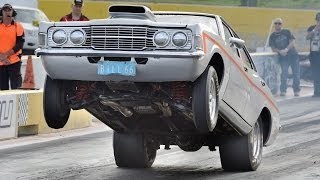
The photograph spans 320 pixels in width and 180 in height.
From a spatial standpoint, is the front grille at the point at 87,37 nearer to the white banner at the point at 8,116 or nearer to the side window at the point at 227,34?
the side window at the point at 227,34

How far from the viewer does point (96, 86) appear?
9.61 m


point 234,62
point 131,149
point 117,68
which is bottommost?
point 131,149

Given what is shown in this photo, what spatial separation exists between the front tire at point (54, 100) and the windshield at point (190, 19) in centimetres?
146

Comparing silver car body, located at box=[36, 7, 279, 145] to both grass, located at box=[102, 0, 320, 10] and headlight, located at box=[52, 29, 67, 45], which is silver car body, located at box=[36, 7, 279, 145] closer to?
headlight, located at box=[52, 29, 67, 45]

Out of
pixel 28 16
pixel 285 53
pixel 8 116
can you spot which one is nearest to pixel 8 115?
pixel 8 116

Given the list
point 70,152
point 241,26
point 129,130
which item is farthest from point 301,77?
point 129,130

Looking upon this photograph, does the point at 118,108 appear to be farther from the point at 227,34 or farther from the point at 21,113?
the point at 21,113

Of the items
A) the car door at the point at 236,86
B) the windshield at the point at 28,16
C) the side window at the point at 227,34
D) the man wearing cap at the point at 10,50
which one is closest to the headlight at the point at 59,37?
the car door at the point at 236,86

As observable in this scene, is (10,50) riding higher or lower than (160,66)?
lower

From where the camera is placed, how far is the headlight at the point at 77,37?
9.43 meters

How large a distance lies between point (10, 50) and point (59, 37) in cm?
690

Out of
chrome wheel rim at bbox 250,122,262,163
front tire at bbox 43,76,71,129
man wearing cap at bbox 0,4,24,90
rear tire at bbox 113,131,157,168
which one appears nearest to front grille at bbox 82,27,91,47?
front tire at bbox 43,76,71,129

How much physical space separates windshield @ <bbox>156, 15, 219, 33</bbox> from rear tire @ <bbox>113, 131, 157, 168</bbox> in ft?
4.55

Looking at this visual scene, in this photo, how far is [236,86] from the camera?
34.1 feet
